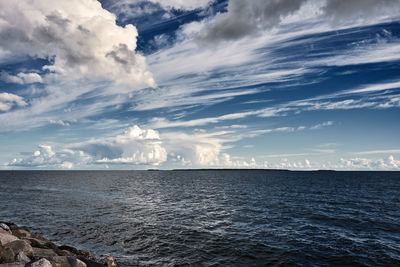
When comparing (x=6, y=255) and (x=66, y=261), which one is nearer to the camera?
(x=6, y=255)

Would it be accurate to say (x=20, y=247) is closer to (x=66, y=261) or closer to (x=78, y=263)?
(x=66, y=261)

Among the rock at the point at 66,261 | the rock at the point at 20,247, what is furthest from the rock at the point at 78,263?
the rock at the point at 20,247

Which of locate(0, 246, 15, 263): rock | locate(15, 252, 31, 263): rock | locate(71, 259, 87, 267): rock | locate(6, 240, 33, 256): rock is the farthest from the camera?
locate(6, 240, 33, 256): rock

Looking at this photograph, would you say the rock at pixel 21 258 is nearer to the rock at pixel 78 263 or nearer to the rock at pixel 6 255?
the rock at pixel 6 255

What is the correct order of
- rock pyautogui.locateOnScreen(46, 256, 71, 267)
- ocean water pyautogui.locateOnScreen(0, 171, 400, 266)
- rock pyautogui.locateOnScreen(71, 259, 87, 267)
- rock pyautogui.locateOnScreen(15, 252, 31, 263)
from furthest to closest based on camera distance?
1. ocean water pyautogui.locateOnScreen(0, 171, 400, 266)
2. rock pyautogui.locateOnScreen(71, 259, 87, 267)
3. rock pyautogui.locateOnScreen(46, 256, 71, 267)
4. rock pyautogui.locateOnScreen(15, 252, 31, 263)

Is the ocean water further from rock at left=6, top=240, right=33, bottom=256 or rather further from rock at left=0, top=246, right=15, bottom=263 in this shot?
rock at left=0, top=246, right=15, bottom=263

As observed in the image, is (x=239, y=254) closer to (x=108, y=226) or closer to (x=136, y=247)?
(x=136, y=247)

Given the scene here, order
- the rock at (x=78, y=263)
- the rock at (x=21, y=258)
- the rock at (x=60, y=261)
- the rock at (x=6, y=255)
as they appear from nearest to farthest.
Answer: the rock at (x=6, y=255) < the rock at (x=21, y=258) < the rock at (x=60, y=261) < the rock at (x=78, y=263)

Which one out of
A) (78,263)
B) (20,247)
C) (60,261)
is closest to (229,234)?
(78,263)

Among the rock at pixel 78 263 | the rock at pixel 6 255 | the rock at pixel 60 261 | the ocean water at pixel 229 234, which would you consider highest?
the rock at pixel 6 255

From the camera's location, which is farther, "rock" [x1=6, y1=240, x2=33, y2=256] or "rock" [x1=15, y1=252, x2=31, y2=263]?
"rock" [x1=6, y1=240, x2=33, y2=256]

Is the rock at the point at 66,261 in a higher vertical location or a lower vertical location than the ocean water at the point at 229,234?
higher

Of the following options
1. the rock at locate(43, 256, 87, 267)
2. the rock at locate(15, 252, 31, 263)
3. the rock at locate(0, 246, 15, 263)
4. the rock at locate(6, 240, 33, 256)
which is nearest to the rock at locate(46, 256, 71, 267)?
the rock at locate(43, 256, 87, 267)

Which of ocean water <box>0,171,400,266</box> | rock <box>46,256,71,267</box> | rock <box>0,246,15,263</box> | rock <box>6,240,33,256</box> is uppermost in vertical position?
rock <box>0,246,15,263</box>
